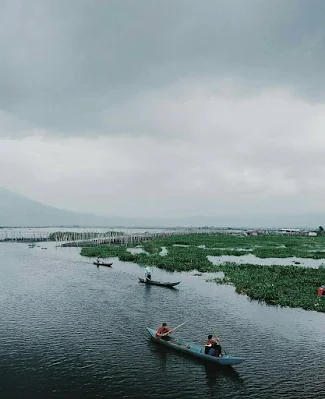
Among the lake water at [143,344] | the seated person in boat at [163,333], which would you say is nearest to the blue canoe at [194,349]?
the seated person in boat at [163,333]

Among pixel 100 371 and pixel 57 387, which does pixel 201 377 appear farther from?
Answer: pixel 57 387

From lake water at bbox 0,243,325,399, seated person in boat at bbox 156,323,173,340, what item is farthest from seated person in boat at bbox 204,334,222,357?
seated person in boat at bbox 156,323,173,340

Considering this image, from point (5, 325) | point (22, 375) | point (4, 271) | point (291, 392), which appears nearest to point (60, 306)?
point (5, 325)

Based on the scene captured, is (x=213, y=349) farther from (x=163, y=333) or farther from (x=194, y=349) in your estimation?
(x=163, y=333)

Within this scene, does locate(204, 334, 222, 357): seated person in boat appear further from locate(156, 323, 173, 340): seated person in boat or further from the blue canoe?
locate(156, 323, 173, 340): seated person in boat

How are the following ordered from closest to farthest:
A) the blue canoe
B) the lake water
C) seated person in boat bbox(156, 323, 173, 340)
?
the lake water, the blue canoe, seated person in boat bbox(156, 323, 173, 340)

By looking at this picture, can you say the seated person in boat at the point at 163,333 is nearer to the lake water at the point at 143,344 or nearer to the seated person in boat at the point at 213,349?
the lake water at the point at 143,344

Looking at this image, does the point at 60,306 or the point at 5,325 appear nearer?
the point at 5,325
